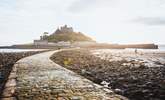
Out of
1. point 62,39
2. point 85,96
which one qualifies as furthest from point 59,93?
point 62,39

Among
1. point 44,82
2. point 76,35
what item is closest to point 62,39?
point 76,35

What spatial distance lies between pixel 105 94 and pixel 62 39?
564 feet

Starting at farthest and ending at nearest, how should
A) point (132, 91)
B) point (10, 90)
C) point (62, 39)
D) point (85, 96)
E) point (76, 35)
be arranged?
point (76, 35), point (62, 39), point (132, 91), point (10, 90), point (85, 96)

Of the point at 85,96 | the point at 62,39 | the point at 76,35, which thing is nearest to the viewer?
the point at 85,96

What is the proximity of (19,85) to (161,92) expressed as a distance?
5270 mm

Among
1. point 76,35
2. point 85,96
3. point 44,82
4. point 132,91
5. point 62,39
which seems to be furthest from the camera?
point 76,35

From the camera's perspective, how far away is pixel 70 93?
30.3ft

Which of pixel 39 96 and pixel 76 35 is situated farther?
pixel 76 35

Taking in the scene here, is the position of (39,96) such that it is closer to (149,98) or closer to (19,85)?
(19,85)

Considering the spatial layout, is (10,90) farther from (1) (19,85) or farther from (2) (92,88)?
(2) (92,88)

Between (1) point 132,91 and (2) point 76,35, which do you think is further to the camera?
(2) point 76,35

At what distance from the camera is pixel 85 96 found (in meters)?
8.72

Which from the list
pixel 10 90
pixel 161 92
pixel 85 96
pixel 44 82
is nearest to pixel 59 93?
pixel 85 96

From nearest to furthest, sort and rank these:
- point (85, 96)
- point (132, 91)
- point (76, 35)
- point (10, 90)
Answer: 1. point (85, 96)
2. point (10, 90)
3. point (132, 91)
4. point (76, 35)
